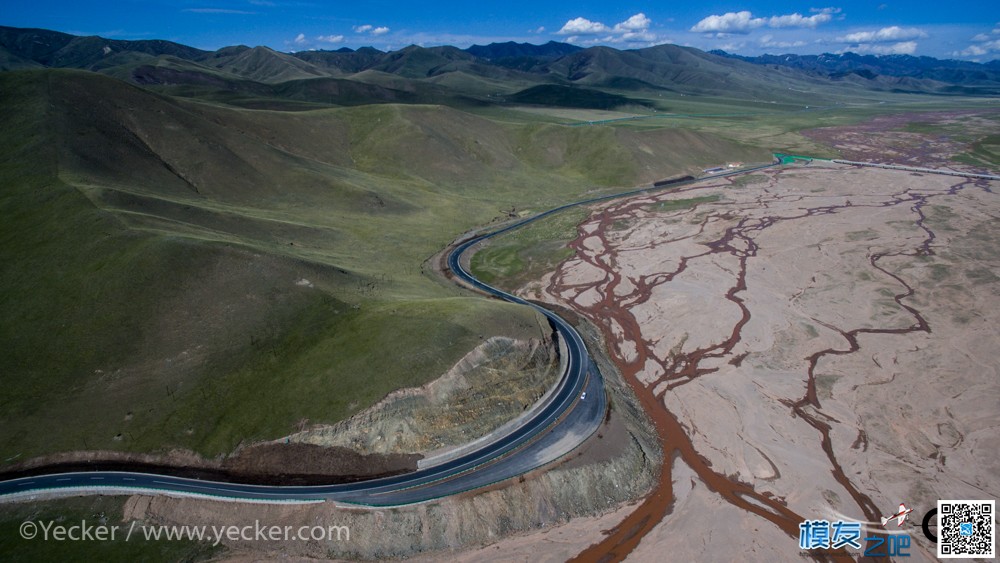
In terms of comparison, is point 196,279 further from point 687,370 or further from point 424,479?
point 687,370

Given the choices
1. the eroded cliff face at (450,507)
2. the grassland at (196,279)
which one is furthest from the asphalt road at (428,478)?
the grassland at (196,279)

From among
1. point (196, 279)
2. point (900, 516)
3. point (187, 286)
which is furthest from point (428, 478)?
point (196, 279)

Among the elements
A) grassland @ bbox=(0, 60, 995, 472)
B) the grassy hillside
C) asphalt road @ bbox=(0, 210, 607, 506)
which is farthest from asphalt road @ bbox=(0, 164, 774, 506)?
the grassy hillside

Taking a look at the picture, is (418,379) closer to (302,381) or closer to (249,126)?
(302,381)

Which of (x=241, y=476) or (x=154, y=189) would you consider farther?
(x=154, y=189)

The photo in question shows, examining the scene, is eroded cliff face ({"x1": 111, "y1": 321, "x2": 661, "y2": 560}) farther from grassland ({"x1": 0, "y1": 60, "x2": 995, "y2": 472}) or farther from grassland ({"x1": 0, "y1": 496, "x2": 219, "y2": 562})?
grassland ({"x1": 0, "y1": 60, "x2": 995, "y2": 472})

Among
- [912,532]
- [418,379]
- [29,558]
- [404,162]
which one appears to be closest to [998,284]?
[912,532]
